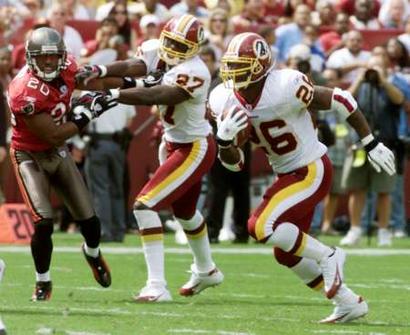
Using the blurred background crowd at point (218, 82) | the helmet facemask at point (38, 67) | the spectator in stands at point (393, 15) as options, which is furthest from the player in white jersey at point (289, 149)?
the spectator in stands at point (393, 15)

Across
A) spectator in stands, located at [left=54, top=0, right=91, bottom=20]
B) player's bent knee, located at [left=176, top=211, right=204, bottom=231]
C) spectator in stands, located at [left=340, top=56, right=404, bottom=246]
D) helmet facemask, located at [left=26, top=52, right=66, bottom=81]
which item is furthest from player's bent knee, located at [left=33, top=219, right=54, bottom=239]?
spectator in stands, located at [left=54, top=0, right=91, bottom=20]

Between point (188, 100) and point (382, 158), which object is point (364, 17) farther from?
point (382, 158)

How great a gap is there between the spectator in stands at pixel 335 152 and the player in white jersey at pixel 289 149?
608 centimetres

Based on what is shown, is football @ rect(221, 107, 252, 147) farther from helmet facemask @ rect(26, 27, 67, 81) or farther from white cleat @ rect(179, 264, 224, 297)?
white cleat @ rect(179, 264, 224, 297)

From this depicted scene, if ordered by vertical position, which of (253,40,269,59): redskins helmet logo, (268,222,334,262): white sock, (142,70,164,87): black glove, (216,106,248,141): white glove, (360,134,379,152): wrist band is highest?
(253,40,269,59): redskins helmet logo

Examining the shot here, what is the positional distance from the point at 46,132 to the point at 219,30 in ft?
21.3

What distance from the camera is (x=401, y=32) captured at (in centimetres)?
1602

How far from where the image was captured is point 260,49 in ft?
25.2

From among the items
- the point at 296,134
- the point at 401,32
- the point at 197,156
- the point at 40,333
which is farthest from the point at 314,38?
the point at 40,333

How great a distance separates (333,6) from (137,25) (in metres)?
2.93

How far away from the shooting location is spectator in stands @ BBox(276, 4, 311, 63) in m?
15.2

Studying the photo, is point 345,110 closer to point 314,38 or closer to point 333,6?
point 314,38

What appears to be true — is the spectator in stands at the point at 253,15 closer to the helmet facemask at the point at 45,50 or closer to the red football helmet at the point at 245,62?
the helmet facemask at the point at 45,50

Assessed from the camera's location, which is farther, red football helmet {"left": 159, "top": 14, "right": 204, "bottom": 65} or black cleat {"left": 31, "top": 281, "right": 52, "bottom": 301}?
red football helmet {"left": 159, "top": 14, "right": 204, "bottom": 65}
